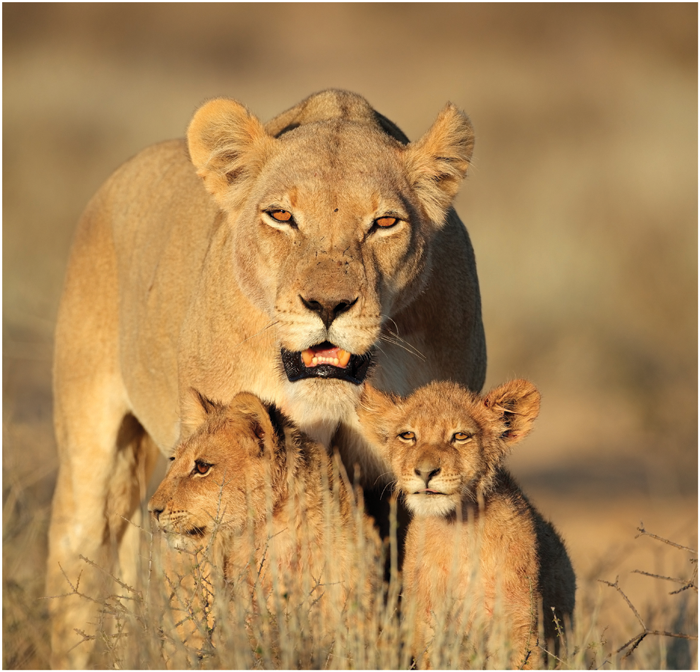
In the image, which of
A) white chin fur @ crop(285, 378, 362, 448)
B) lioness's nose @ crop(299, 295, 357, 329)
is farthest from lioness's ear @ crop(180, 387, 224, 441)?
lioness's nose @ crop(299, 295, 357, 329)

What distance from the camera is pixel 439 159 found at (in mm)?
5109

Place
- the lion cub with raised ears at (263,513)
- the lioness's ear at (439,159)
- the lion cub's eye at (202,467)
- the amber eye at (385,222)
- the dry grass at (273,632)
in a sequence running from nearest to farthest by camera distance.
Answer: the dry grass at (273,632) < the lion cub with raised ears at (263,513) < the lion cub's eye at (202,467) < the amber eye at (385,222) < the lioness's ear at (439,159)

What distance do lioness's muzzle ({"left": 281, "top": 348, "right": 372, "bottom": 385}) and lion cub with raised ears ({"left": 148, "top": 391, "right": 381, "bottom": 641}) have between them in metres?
0.23

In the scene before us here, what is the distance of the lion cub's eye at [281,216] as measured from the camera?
15.4 feet

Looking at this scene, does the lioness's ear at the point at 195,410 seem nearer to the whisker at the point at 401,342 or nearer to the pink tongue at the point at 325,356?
the pink tongue at the point at 325,356

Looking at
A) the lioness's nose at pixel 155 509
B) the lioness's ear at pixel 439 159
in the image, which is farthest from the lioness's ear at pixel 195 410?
the lioness's ear at pixel 439 159

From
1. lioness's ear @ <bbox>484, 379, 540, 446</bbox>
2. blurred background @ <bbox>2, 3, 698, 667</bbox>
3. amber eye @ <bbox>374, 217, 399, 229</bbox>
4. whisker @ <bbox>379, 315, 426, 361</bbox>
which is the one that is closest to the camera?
lioness's ear @ <bbox>484, 379, 540, 446</bbox>

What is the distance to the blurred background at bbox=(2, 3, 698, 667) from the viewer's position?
1107 centimetres

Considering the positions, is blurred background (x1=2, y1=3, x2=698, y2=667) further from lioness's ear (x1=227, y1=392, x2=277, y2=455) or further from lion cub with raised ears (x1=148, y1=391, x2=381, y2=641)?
lion cub with raised ears (x1=148, y1=391, x2=381, y2=641)

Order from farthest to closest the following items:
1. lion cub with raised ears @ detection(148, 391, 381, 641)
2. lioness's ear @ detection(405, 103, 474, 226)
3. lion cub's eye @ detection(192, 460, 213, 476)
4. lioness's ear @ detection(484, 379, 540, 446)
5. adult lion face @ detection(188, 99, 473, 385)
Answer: lioness's ear @ detection(405, 103, 474, 226)
lioness's ear @ detection(484, 379, 540, 446)
adult lion face @ detection(188, 99, 473, 385)
lion cub's eye @ detection(192, 460, 213, 476)
lion cub with raised ears @ detection(148, 391, 381, 641)

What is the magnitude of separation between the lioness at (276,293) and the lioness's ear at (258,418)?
0.26 meters

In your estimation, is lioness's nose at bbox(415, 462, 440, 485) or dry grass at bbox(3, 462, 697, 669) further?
lioness's nose at bbox(415, 462, 440, 485)

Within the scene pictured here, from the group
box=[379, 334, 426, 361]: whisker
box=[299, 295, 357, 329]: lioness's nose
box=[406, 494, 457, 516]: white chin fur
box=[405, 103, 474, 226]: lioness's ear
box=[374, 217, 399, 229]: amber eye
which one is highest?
box=[405, 103, 474, 226]: lioness's ear

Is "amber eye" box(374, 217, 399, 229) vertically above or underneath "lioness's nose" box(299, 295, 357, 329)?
above
